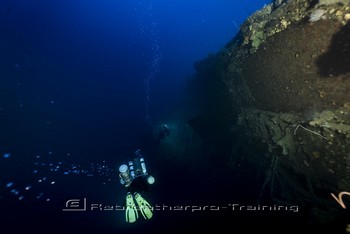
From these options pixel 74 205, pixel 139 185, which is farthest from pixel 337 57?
pixel 74 205

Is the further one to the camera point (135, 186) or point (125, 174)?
point (135, 186)

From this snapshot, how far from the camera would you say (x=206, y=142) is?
6.98 m

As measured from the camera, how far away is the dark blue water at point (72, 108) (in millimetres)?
9773

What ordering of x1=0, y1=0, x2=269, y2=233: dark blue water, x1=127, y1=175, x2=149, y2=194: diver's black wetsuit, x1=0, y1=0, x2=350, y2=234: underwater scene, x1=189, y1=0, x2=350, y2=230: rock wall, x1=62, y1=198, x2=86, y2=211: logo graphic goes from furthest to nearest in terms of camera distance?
x1=62, y1=198, x2=86, y2=211: logo graphic → x1=0, y1=0, x2=269, y2=233: dark blue water → x1=127, y1=175, x2=149, y2=194: diver's black wetsuit → x1=0, y1=0, x2=350, y2=234: underwater scene → x1=189, y1=0, x2=350, y2=230: rock wall

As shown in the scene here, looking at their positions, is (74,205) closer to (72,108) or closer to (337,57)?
(72,108)

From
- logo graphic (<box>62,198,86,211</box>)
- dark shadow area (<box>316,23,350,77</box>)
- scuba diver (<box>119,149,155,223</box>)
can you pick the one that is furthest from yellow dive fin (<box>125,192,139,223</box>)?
logo graphic (<box>62,198,86,211</box>)

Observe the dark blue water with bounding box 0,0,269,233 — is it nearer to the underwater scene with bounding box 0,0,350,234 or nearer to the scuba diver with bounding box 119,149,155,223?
the underwater scene with bounding box 0,0,350,234

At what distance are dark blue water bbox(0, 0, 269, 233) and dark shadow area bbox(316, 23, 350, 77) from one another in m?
5.24

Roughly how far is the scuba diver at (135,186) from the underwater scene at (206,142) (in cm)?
2

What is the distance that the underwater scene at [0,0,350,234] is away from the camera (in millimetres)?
3312

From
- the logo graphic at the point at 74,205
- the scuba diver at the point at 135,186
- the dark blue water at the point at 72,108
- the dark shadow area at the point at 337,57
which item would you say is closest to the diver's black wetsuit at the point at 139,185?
the scuba diver at the point at 135,186

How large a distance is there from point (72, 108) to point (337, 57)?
18736mm

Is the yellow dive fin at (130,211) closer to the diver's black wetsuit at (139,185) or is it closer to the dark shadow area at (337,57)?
the diver's black wetsuit at (139,185)

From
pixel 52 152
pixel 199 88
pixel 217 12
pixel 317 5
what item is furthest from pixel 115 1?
pixel 317 5
